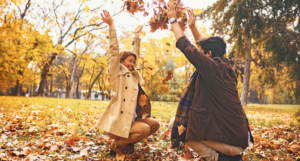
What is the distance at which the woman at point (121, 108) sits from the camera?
2379mm

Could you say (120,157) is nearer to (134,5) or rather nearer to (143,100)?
(143,100)

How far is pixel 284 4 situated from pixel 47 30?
14.3 meters

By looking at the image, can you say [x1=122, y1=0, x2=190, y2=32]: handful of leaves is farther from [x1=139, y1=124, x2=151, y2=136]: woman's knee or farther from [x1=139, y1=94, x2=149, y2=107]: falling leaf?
[x1=139, y1=124, x2=151, y2=136]: woman's knee

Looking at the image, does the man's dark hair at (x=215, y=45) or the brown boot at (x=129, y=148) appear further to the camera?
the brown boot at (x=129, y=148)

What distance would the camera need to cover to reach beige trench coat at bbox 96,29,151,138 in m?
2.36

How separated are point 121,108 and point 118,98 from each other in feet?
0.50

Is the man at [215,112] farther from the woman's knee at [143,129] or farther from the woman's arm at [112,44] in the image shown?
the woman's arm at [112,44]

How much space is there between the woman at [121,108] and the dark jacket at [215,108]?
0.83m

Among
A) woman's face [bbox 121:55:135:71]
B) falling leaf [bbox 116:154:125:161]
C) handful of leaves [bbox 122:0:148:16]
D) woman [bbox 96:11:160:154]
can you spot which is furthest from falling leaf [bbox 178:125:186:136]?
handful of leaves [bbox 122:0:148:16]

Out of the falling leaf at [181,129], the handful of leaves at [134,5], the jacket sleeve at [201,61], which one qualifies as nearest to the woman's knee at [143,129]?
the falling leaf at [181,129]

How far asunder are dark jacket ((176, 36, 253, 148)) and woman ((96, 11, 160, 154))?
2.73 ft

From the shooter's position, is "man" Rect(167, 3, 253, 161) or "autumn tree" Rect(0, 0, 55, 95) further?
"autumn tree" Rect(0, 0, 55, 95)

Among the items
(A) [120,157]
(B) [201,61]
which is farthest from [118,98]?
(B) [201,61]

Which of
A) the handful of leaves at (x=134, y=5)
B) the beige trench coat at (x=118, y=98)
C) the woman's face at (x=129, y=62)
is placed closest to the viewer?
the beige trench coat at (x=118, y=98)
